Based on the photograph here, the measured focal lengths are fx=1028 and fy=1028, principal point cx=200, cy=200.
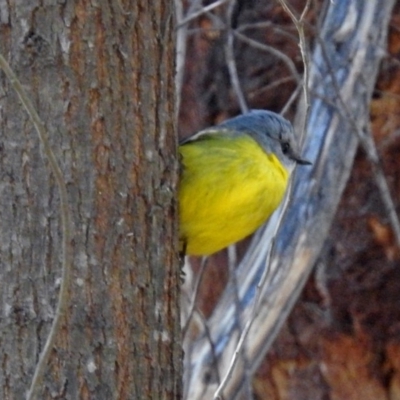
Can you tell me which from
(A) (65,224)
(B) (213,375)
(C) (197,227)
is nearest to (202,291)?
(B) (213,375)

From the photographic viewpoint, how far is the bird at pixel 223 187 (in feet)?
9.09

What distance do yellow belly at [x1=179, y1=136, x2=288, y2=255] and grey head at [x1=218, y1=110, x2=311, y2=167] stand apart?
0.21 m

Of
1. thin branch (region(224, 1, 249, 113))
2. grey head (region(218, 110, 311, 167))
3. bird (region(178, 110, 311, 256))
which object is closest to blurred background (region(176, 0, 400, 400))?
thin branch (region(224, 1, 249, 113))

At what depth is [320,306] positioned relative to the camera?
498 cm

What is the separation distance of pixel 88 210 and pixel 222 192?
771 mm

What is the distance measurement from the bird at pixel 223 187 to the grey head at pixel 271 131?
0.20 feet

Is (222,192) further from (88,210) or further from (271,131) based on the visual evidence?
(88,210)

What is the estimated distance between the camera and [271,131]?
11.2 ft

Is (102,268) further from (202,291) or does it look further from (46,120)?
(202,291)

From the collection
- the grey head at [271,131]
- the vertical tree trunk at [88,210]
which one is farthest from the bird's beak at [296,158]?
the vertical tree trunk at [88,210]

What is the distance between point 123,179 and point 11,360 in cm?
44

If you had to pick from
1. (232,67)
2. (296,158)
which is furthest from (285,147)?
(232,67)

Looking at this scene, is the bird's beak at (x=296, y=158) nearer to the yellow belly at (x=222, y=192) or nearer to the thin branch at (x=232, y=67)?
the yellow belly at (x=222, y=192)

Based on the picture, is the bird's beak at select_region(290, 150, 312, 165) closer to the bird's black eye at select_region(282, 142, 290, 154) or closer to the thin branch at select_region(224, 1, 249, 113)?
the bird's black eye at select_region(282, 142, 290, 154)
